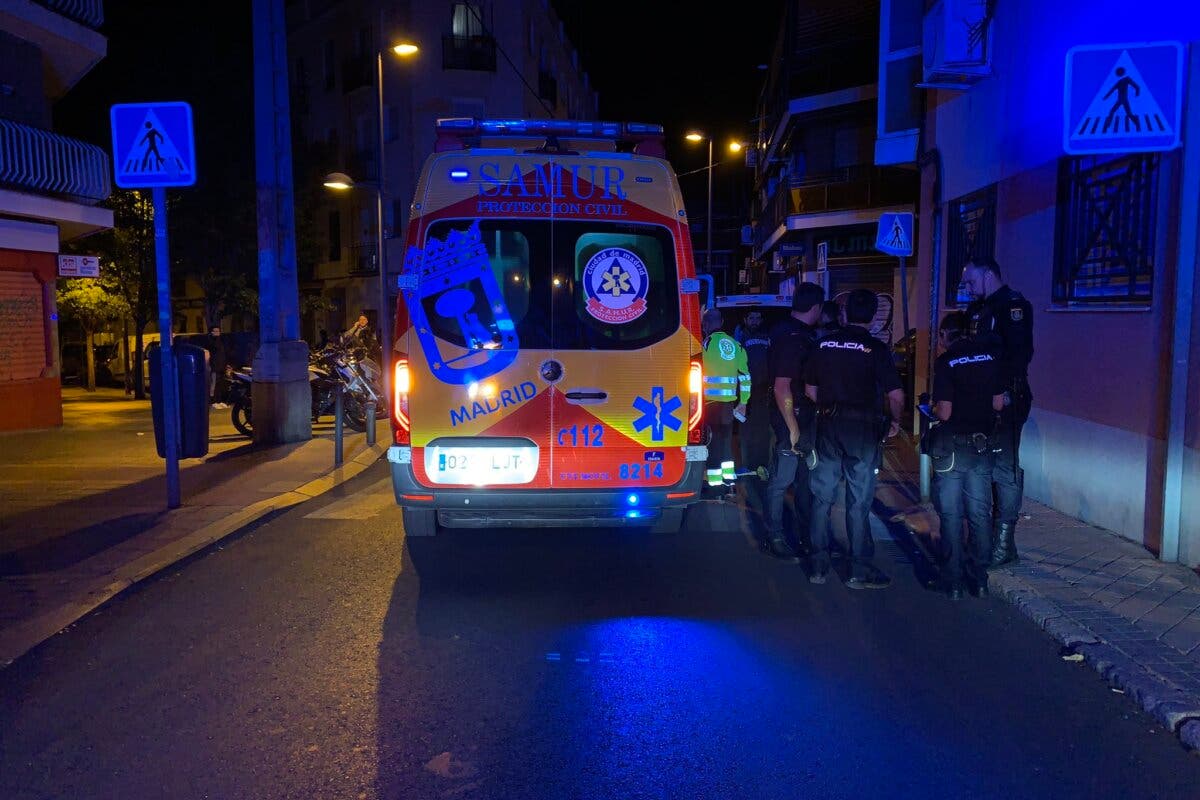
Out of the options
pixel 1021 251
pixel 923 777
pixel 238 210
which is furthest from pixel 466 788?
pixel 238 210

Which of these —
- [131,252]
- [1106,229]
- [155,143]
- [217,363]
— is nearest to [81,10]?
[217,363]

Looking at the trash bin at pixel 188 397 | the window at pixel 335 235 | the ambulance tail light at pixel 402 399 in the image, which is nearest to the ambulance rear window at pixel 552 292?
the ambulance tail light at pixel 402 399

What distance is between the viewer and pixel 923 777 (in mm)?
3461

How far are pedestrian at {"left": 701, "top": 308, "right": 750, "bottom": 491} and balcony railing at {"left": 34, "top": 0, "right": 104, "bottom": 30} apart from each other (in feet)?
39.9

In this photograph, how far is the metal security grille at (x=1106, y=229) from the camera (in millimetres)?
6648

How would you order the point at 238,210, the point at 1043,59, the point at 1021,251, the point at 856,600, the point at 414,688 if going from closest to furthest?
the point at 414,688 < the point at 856,600 < the point at 1043,59 < the point at 1021,251 < the point at 238,210

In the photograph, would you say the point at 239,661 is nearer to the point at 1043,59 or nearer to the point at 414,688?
the point at 414,688

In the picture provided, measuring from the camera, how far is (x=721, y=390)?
827 cm

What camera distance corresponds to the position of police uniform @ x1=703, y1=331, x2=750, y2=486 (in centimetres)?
827

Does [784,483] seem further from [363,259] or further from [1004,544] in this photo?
[363,259]

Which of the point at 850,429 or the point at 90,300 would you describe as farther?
the point at 90,300

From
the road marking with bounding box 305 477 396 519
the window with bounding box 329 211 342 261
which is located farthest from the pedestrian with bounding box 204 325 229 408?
the window with bounding box 329 211 342 261

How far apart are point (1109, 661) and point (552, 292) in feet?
11.8

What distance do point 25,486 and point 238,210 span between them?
17.7 meters
